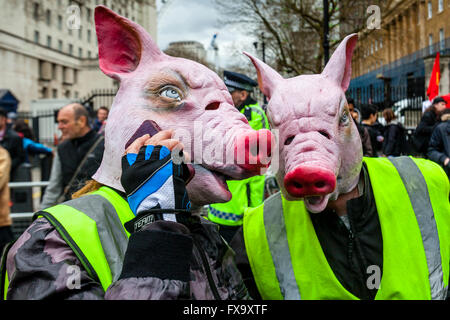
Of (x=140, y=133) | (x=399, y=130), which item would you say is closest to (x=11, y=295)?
(x=140, y=133)

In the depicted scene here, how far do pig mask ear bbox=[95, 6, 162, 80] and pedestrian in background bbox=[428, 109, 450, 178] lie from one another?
5245 millimetres

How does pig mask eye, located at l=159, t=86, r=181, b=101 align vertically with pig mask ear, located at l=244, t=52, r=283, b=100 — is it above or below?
below

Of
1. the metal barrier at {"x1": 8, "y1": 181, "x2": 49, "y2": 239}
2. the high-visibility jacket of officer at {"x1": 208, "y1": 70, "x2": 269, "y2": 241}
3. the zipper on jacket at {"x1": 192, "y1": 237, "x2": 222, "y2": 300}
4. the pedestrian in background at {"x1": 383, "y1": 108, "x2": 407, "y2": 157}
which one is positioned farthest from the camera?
the pedestrian in background at {"x1": 383, "y1": 108, "x2": 407, "y2": 157}

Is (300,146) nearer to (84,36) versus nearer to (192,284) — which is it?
(192,284)

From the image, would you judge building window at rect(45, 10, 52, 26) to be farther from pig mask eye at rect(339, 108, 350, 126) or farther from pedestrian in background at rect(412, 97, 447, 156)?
pig mask eye at rect(339, 108, 350, 126)

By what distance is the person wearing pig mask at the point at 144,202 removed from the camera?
1.29 m

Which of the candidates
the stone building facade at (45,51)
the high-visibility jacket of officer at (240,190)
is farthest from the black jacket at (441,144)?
the stone building facade at (45,51)

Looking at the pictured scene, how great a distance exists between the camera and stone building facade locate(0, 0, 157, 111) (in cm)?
2705

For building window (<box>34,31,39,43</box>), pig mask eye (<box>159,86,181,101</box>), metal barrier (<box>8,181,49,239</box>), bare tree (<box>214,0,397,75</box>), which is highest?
building window (<box>34,31,39,43</box>)

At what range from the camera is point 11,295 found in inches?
52.5

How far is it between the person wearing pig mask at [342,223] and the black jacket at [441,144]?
410cm

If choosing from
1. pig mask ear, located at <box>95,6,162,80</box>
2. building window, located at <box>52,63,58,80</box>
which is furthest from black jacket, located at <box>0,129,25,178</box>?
building window, located at <box>52,63,58,80</box>

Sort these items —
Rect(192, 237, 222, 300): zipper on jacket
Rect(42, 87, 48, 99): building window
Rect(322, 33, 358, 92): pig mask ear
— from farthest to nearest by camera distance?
Rect(42, 87, 48, 99): building window < Rect(322, 33, 358, 92): pig mask ear < Rect(192, 237, 222, 300): zipper on jacket

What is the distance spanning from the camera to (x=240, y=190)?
420 cm
